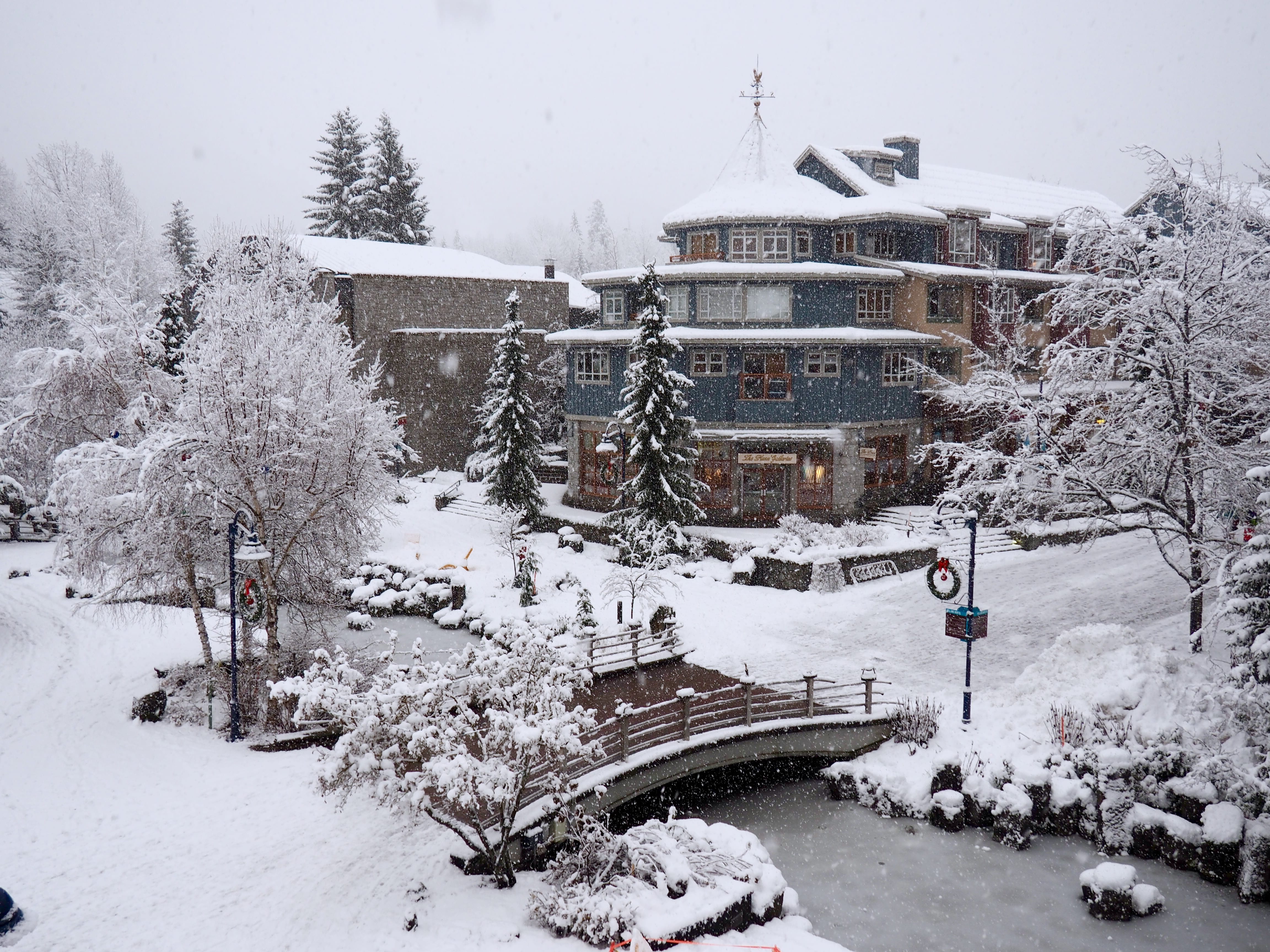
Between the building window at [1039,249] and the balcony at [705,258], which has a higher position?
the building window at [1039,249]

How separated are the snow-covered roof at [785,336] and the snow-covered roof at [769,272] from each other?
1.97 m

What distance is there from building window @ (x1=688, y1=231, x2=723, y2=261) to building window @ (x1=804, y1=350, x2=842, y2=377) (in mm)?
6091

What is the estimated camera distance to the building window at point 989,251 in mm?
38688

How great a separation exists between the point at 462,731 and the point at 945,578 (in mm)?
12174

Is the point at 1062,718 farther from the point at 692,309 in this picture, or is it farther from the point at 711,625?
the point at 692,309

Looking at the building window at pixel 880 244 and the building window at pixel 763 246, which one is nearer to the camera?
the building window at pixel 763 246

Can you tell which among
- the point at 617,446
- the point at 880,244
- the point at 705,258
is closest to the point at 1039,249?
the point at 880,244

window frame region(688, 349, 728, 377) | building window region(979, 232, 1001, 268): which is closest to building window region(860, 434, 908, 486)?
window frame region(688, 349, 728, 377)

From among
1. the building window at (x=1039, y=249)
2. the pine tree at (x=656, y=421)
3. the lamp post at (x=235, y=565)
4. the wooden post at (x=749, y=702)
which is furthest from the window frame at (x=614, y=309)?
the wooden post at (x=749, y=702)

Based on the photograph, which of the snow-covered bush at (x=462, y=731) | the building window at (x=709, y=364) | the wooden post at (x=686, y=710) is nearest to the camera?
the snow-covered bush at (x=462, y=731)

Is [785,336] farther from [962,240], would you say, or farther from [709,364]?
[962,240]

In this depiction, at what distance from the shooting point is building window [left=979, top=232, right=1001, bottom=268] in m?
38.7

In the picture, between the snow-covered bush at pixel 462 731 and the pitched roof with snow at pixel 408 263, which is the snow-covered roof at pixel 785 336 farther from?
the snow-covered bush at pixel 462 731

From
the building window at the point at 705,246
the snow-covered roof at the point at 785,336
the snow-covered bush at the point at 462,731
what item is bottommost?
the snow-covered bush at the point at 462,731
